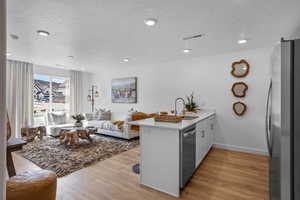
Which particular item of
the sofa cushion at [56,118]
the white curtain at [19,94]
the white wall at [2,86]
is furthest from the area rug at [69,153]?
the white wall at [2,86]

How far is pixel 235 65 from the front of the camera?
3.54m

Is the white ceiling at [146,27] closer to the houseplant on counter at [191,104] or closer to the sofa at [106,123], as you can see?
the houseplant on counter at [191,104]

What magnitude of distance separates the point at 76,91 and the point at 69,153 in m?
3.84

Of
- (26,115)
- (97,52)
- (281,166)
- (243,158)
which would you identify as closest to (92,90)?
(26,115)

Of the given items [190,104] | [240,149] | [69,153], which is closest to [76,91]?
[69,153]

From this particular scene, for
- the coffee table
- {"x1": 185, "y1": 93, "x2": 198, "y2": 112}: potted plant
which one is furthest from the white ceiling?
the coffee table

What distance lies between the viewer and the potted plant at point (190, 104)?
3766 millimetres

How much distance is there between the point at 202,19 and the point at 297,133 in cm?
175

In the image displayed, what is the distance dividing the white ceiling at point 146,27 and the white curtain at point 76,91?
9.50 ft

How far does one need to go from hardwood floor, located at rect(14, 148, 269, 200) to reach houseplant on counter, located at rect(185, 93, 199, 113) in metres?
1.23

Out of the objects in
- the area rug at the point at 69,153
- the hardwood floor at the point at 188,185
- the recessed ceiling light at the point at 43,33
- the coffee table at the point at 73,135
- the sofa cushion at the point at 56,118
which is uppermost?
the recessed ceiling light at the point at 43,33

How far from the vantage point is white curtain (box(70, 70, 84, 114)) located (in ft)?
20.8

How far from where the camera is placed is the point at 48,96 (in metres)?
5.83

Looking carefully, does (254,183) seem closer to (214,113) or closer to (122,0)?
(214,113)
